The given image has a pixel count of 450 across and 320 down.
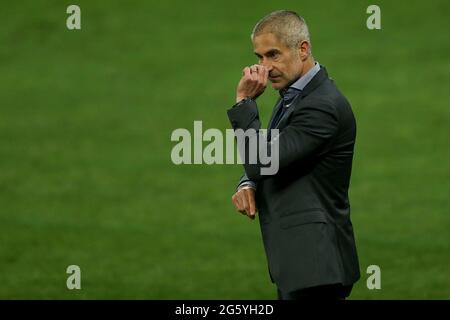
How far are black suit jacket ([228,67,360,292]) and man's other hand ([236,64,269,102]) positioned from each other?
6 cm

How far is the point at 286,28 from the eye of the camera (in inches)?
217

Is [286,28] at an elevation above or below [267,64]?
above

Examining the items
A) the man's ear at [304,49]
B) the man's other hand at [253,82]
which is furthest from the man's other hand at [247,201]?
the man's ear at [304,49]

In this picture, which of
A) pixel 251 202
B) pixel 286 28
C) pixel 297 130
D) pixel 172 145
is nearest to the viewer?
pixel 297 130

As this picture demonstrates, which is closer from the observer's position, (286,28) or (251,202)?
(286,28)

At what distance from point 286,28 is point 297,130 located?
0.51 m

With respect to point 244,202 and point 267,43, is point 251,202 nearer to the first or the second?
point 244,202

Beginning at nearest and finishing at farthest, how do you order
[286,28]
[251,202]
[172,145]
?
[286,28], [251,202], [172,145]

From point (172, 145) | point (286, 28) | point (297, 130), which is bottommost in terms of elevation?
point (297, 130)

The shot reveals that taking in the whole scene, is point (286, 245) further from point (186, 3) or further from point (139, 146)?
point (186, 3)

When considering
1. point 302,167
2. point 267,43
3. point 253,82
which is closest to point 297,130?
point 302,167

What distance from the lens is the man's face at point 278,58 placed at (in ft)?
18.1

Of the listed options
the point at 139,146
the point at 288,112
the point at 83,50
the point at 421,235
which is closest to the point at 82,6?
the point at 83,50

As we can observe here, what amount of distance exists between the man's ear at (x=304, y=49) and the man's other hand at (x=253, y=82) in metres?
0.20
